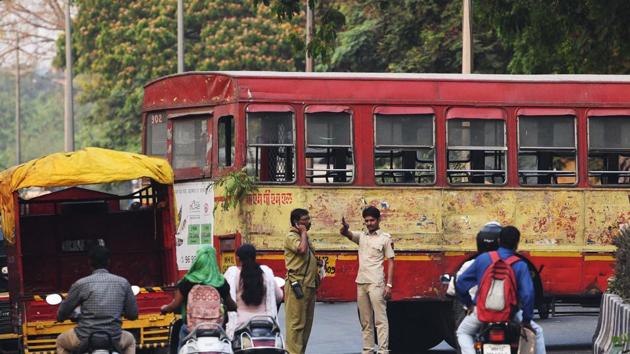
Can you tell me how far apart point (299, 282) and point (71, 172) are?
265cm

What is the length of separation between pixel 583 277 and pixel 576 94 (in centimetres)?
215

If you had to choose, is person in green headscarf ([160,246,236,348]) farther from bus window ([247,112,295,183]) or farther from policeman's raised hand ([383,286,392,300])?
bus window ([247,112,295,183])

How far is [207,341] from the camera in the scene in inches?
480

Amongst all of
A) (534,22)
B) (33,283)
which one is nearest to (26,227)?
(33,283)

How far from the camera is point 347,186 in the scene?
18531mm

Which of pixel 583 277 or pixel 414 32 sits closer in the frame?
pixel 583 277

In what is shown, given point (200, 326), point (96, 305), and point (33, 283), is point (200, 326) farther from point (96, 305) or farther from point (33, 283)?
point (33, 283)

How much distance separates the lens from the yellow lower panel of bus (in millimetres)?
16734

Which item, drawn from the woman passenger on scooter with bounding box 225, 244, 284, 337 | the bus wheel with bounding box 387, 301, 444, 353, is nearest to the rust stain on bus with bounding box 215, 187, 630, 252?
the bus wheel with bounding box 387, 301, 444, 353

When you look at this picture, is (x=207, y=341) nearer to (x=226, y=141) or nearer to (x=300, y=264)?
A: (x=300, y=264)

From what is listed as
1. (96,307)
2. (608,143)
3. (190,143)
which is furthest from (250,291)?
(608,143)

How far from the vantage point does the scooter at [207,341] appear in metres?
12.1

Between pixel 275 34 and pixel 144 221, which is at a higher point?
pixel 275 34

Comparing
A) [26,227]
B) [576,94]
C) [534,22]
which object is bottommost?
[26,227]
